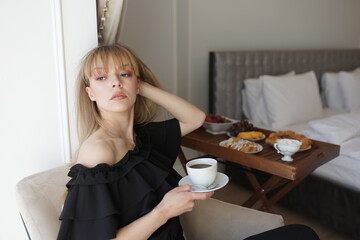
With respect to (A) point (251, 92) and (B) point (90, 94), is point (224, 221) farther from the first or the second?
(A) point (251, 92)

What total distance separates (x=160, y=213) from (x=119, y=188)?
0.47ft

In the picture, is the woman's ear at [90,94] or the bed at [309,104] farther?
the bed at [309,104]

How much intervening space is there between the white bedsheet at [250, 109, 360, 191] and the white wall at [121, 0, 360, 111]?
1.13 metres

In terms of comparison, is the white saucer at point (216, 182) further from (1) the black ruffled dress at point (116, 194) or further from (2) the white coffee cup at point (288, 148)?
(2) the white coffee cup at point (288, 148)

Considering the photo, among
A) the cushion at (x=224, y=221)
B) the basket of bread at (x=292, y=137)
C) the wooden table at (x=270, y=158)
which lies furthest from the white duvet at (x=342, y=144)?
the cushion at (x=224, y=221)

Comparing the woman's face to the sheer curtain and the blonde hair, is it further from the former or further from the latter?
the sheer curtain

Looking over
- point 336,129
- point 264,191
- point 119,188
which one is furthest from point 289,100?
point 119,188

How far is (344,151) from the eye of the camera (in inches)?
86.6

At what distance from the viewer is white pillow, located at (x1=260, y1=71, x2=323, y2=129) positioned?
299 cm

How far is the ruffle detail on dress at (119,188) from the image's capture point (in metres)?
Result: 0.90

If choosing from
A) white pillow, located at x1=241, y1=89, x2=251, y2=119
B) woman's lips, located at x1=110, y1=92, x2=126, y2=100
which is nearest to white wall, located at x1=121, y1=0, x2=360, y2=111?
white pillow, located at x1=241, y1=89, x2=251, y2=119

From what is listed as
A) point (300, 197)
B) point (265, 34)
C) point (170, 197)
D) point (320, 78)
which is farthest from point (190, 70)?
point (170, 197)

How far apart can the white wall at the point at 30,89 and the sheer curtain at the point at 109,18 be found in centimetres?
7

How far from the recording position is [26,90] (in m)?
1.16
